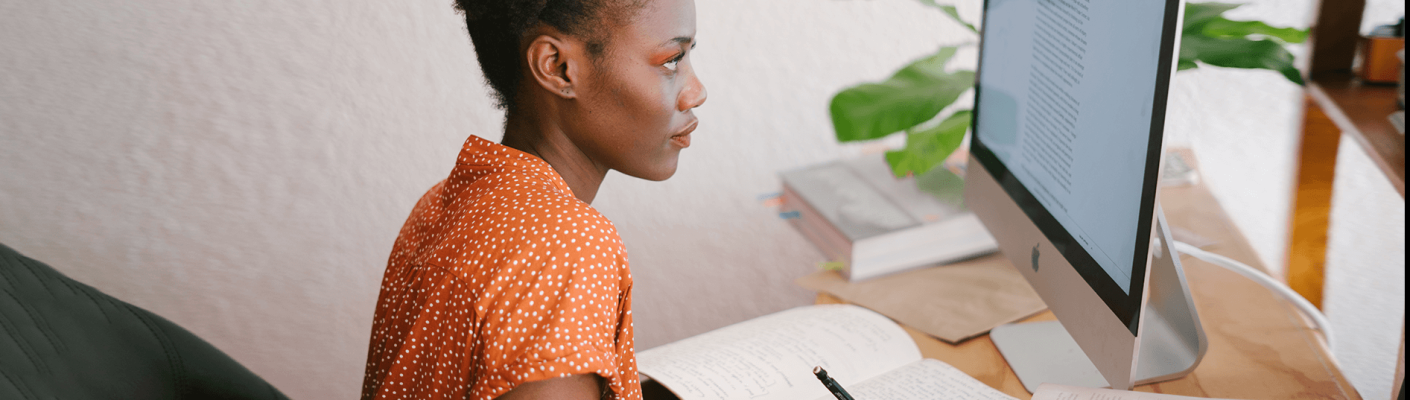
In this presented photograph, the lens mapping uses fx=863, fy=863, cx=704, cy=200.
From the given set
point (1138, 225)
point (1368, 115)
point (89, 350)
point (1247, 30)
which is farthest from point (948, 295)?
point (89, 350)

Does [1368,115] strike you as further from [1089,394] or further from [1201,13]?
[1089,394]

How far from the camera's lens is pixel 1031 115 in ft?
2.48

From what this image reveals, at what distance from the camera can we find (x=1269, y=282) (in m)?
0.85

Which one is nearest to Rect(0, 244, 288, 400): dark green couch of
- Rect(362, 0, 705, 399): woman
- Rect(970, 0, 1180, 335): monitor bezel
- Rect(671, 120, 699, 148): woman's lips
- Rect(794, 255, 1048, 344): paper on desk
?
Rect(362, 0, 705, 399): woman

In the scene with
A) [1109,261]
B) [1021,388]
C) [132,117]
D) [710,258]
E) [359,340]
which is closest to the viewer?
[1109,261]

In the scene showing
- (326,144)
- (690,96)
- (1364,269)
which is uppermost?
(690,96)

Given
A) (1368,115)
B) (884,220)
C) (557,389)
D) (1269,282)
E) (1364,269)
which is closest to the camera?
(557,389)

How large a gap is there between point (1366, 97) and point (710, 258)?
97 centimetres

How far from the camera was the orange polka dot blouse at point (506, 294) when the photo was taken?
516 mm

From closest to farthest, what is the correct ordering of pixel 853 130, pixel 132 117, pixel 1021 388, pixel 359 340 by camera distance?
pixel 1021 388 < pixel 853 130 < pixel 132 117 < pixel 359 340

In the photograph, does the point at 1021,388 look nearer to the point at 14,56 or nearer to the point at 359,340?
the point at 359,340

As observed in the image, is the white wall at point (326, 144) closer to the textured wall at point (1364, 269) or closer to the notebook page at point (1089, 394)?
the textured wall at point (1364, 269)

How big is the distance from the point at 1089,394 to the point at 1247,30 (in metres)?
0.59

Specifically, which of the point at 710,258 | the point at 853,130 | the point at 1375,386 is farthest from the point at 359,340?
the point at 1375,386
